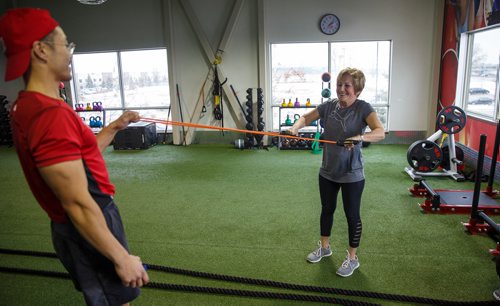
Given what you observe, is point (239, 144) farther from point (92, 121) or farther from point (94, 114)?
point (94, 114)

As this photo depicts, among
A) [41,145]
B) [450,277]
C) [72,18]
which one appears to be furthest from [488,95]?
[72,18]

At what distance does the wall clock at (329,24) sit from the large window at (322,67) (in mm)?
263

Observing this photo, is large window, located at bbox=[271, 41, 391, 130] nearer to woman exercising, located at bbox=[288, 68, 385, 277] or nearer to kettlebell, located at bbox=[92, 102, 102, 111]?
kettlebell, located at bbox=[92, 102, 102, 111]

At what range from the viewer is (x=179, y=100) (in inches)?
308

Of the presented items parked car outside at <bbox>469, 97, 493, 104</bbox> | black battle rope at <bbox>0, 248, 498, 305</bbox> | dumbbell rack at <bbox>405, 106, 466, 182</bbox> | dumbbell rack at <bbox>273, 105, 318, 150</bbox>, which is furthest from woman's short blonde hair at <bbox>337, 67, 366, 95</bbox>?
dumbbell rack at <bbox>273, 105, 318, 150</bbox>

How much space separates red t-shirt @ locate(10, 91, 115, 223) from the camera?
3.13 feet

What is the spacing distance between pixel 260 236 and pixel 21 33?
2.67 metres

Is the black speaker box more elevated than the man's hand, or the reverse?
the man's hand

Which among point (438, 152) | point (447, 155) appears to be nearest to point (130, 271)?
point (438, 152)

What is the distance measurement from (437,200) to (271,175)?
90.6 inches

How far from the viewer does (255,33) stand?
23.9 ft

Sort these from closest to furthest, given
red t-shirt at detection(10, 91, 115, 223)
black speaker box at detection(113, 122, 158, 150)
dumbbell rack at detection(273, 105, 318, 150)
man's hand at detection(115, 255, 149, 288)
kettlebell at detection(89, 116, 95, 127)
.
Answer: red t-shirt at detection(10, 91, 115, 223) → man's hand at detection(115, 255, 149, 288) → dumbbell rack at detection(273, 105, 318, 150) → black speaker box at detection(113, 122, 158, 150) → kettlebell at detection(89, 116, 95, 127)

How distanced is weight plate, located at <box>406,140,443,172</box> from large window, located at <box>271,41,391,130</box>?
2475 millimetres

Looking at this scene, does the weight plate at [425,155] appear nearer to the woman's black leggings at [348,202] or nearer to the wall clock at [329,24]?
the woman's black leggings at [348,202]
